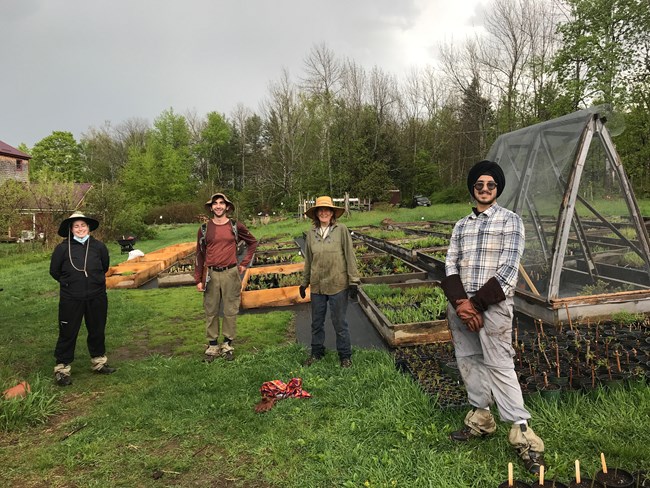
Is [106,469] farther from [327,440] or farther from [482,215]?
[482,215]

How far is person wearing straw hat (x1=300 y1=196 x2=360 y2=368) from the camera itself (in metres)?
4.36

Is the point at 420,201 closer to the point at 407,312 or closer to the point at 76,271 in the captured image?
the point at 407,312

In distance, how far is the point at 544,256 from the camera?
18.8ft

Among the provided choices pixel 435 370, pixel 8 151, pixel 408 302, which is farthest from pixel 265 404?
pixel 8 151

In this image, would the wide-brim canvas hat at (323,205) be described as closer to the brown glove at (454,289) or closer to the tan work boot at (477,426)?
the brown glove at (454,289)

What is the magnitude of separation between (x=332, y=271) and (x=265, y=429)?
Answer: 5.61 feet

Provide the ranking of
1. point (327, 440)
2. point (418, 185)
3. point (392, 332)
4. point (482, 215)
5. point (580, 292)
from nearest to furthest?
1. point (482, 215)
2. point (327, 440)
3. point (392, 332)
4. point (580, 292)
5. point (418, 185)

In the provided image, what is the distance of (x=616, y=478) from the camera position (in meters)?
2.21

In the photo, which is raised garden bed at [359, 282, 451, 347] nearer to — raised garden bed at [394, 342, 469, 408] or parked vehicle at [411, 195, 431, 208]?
raised garden bed at [394, 342, 469, 408]

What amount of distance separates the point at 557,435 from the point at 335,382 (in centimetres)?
192

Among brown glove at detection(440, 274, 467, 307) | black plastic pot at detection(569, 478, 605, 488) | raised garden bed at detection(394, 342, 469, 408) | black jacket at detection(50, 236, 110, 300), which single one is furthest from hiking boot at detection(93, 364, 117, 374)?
black plastic pot at detection(569, 478, 605, 488)

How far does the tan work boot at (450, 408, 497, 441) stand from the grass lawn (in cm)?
6

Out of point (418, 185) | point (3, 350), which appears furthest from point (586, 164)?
point (418, 185)

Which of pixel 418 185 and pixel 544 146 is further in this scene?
pixel 418 185
